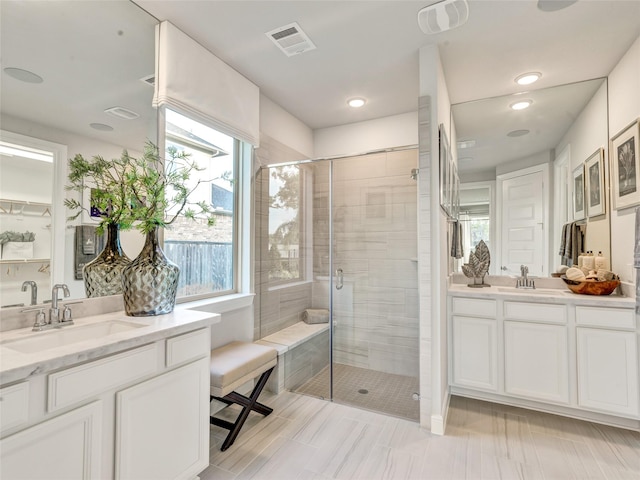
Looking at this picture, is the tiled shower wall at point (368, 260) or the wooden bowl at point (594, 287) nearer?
the wooden bowl at point (594, 287)

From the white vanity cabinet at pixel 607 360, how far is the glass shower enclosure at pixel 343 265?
1127 mm

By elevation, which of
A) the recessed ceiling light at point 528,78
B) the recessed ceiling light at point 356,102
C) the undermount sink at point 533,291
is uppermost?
the recessed ceiling light at point 356,102

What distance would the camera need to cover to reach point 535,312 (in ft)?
7.64

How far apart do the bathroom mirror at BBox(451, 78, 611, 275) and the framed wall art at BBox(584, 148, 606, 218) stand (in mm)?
43

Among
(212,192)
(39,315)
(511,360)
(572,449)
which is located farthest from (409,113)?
(39,315)

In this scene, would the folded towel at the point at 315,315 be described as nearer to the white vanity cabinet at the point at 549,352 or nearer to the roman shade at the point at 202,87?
the white vanity cabinet at the point at 549,352

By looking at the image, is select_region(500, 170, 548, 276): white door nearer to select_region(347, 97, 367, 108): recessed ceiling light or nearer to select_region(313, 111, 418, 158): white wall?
select_region(313, 111, 418, 158): white wall

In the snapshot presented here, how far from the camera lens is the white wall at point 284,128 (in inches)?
116

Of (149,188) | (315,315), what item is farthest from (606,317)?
(149,188)

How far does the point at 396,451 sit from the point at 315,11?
2.65 metres

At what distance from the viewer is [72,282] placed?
1615 mm

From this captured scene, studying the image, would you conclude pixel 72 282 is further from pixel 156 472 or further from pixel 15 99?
pixel 156 472

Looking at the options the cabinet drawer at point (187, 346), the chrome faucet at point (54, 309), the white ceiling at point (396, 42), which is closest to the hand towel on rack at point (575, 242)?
the white ceiling at point (396, 42)

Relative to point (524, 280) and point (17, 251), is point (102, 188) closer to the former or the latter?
point (17, 251)
